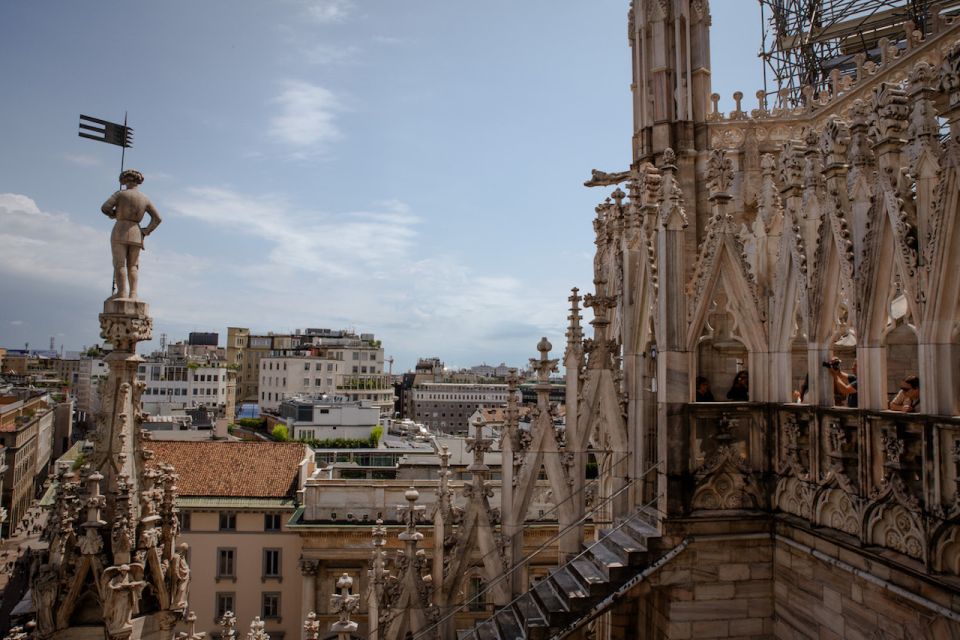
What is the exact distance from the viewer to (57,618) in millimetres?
6785

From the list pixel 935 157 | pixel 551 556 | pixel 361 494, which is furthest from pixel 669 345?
pixel 361 494

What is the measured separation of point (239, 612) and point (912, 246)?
38.6m

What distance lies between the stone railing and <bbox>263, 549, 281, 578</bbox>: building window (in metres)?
33.6

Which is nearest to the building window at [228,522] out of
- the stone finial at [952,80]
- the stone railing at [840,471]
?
the stone railing at [840,471]

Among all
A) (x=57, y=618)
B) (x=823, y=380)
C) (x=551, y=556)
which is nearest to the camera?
(x=57, y=618)

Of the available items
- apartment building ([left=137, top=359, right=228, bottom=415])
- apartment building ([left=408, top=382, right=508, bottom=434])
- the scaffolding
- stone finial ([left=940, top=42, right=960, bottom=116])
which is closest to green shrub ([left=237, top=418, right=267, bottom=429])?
apartment building ([left=137, top=359, right=228, bottom=415])

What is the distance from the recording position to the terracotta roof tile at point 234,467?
38.5 m

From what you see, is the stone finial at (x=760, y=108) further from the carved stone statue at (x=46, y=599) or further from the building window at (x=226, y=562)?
the building window at (x=226, y=562)

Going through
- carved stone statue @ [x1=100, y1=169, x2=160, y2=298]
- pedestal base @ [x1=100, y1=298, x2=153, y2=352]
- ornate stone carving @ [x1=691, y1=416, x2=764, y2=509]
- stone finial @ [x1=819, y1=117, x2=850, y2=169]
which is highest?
stone finial @ [x1=819, y1=117, x2=850, y2=169]

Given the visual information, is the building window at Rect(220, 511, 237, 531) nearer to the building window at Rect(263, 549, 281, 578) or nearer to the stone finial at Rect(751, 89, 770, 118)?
the building window at Rect(263, 549, 281, 578)

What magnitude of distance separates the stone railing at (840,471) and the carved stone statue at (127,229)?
21.6 feet

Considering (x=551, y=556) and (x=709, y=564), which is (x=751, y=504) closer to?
(x=709, y=564)

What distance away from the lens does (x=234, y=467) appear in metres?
40.5

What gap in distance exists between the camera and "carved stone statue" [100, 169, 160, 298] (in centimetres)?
791
